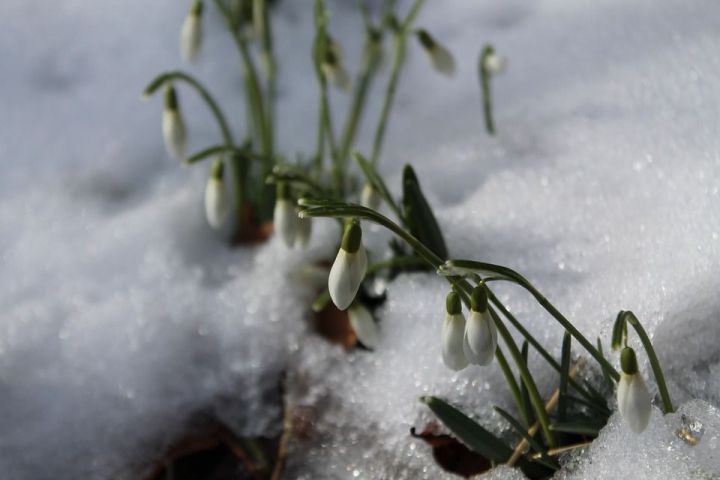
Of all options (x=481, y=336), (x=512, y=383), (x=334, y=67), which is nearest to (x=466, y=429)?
(x=512, y=383)

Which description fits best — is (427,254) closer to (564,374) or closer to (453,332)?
(453,332)

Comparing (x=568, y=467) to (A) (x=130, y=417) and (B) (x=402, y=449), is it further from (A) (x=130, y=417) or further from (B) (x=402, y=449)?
(A) (x=130, y=417)

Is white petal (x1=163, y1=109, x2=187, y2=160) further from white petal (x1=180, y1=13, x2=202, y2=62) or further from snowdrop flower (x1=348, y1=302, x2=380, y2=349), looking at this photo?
snowdrop flower (x1=348, y1=302, x2=380, y2=349)

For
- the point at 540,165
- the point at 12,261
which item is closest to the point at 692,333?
the point at 540,165

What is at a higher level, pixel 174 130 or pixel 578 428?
pixel 174 130

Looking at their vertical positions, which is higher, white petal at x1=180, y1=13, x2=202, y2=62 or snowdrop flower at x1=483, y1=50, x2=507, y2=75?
white petal at x1=180, y1=13, x2=202, y2=62

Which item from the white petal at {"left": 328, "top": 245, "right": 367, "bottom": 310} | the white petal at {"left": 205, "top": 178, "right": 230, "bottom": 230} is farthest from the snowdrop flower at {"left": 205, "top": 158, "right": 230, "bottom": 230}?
the white petal at {"left": 328, "top": 245, "right": 367, "bottom": 310}
